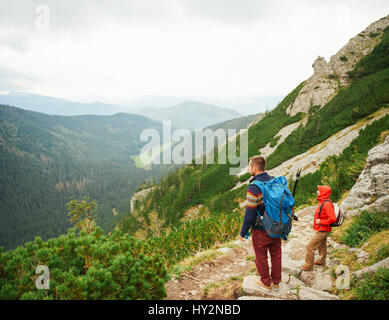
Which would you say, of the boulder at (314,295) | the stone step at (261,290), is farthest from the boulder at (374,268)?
the stone step at (261,290)

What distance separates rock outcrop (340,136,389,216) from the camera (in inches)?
253

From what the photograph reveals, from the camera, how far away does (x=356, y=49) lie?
37406 mm

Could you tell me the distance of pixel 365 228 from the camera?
590 cm

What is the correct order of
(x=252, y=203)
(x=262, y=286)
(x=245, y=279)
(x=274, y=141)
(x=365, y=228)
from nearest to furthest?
1. (x=252, y=203)
2. (x=262, y=286)
3. (x=245, y=279)
4. (x=365, y=228)
5. (x=274, y=141)

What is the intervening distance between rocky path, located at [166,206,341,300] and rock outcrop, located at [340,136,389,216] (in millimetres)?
1755

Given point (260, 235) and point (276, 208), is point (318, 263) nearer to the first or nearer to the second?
point (260, 235)

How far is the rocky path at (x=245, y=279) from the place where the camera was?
4.10 meters

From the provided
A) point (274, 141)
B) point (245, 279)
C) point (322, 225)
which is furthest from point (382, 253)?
point (274, 141)

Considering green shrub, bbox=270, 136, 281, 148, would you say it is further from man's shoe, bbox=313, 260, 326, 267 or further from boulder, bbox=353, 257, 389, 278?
boulder, bbox=353, 257, 389, 278

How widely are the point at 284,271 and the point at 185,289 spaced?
104 inches

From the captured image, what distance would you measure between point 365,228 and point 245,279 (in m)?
4.17

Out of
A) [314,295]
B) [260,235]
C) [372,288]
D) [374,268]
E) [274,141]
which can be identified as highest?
[274,141]

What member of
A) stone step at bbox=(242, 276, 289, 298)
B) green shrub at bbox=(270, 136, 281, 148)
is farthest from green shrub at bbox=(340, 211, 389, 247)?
green shrub at bbox=(270, 136, 281, 148)

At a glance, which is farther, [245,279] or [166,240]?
[166,240]
